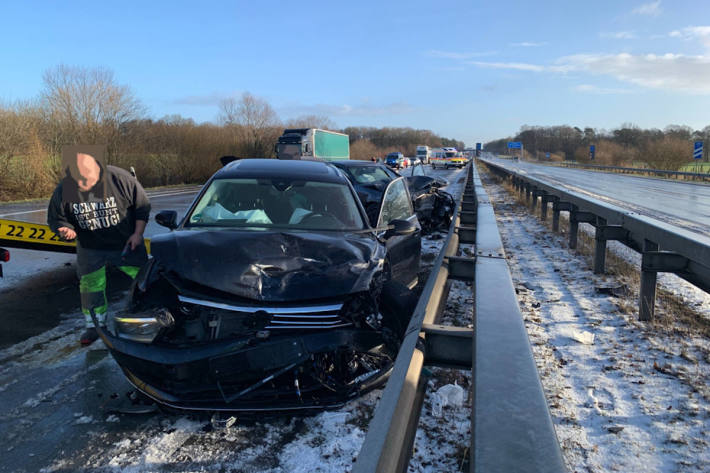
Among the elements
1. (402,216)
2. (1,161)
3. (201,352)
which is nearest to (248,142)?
(1,161)

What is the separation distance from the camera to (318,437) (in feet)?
9.70

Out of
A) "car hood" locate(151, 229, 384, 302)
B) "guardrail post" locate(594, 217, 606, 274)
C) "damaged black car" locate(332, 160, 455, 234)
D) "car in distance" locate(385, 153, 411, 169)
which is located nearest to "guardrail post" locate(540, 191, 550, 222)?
"damaged black car" locate(332, 160, 455, 234)

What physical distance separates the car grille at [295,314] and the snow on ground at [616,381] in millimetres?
1501

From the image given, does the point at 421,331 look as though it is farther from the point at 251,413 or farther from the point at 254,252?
the point at 254,252

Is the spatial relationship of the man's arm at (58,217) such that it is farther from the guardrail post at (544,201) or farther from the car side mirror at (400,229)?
the guardrail post at (544,201)

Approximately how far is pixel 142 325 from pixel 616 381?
10.7ft

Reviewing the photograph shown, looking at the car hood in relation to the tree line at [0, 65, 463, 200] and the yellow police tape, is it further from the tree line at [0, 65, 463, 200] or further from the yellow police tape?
the tree line at [0, 65, 463, 200]

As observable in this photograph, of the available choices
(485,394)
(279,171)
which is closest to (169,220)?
(279,171)

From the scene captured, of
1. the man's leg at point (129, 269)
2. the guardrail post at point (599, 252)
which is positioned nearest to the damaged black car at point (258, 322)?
the man's leg at point (129, 269)

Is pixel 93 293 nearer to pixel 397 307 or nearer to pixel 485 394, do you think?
pixel 397 307

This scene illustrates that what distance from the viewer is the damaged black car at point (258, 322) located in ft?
9.81

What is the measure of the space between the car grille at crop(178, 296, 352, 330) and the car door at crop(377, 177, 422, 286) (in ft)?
4.17

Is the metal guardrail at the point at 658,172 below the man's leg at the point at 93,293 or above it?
above

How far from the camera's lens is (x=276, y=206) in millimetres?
4707
